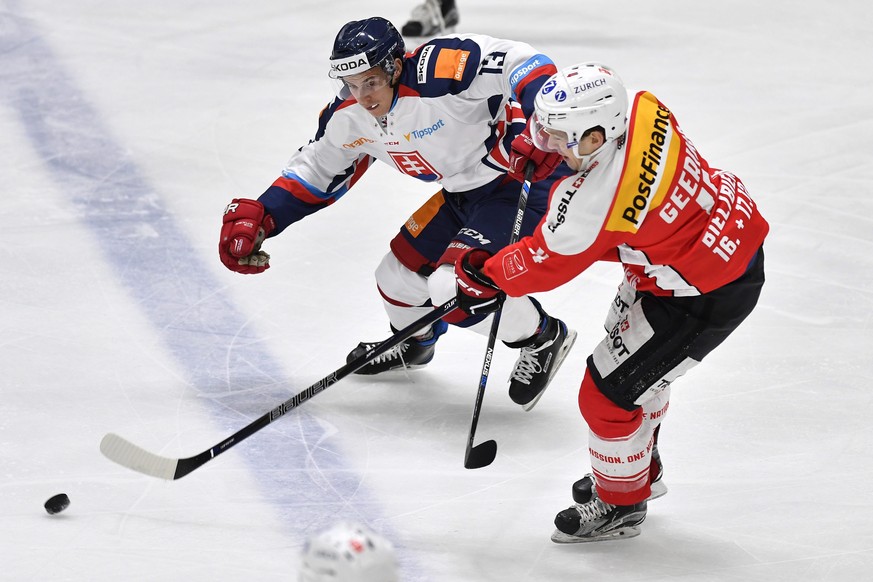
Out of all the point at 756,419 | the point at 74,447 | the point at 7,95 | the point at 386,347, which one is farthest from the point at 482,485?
the point at 7,95

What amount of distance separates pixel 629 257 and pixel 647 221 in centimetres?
15

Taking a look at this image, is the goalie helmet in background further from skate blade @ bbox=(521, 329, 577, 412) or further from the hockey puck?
skate blade @ bbox=(521, 329, 577, 412)

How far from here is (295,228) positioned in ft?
15.6

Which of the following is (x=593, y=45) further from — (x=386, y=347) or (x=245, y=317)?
(x=386, y=347)

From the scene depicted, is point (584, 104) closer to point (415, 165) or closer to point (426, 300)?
point (415, 165)

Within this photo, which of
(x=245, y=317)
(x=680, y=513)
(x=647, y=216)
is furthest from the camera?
(x=245, y=317)

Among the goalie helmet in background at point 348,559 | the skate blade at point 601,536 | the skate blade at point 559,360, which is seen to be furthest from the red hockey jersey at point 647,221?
the goalie helmet in background at point 348,559

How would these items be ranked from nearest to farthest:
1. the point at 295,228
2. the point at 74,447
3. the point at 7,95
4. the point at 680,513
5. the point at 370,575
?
the point at 370,575 < the point at 680,513 < the point at 74,447 < the point at 295,228 < the point at 7,95

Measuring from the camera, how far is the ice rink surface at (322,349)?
10.2 ft

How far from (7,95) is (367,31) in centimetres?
302

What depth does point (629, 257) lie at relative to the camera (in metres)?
2.85

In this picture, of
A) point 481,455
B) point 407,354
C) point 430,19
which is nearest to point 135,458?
point 481,455

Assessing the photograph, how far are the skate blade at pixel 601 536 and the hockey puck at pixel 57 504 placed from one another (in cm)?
123

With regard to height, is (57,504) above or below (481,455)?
above
